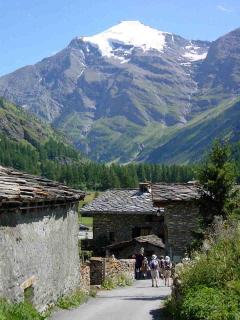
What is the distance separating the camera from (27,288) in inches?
684

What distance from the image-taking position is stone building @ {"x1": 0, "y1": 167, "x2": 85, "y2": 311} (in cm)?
1524

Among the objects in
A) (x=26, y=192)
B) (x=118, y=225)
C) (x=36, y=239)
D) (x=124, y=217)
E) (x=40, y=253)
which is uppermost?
(x=26, y=192)

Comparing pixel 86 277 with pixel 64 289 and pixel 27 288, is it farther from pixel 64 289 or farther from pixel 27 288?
pixel 27 288

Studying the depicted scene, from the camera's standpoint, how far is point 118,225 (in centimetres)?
5025

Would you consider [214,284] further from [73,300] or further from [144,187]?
[144,187]

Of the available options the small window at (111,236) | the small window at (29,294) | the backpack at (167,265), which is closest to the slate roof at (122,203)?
the small window at (111,236)

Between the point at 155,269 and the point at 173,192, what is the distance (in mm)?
5249

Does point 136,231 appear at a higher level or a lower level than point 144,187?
lower

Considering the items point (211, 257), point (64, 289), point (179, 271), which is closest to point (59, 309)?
point (64, 289)

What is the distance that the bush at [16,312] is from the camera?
13.3 meters

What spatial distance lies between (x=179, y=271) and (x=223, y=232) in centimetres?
207

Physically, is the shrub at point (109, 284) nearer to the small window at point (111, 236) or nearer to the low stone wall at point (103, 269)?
the low stone wall at point (103, 269)

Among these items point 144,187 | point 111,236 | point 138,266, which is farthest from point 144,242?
point 144,187

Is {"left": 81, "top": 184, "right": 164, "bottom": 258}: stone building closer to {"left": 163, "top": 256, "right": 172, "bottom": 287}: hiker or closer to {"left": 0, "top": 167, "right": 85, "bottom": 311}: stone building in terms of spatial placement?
{"left": 163, "top": 256, "right": 172, "bottom": 287}: hiker
